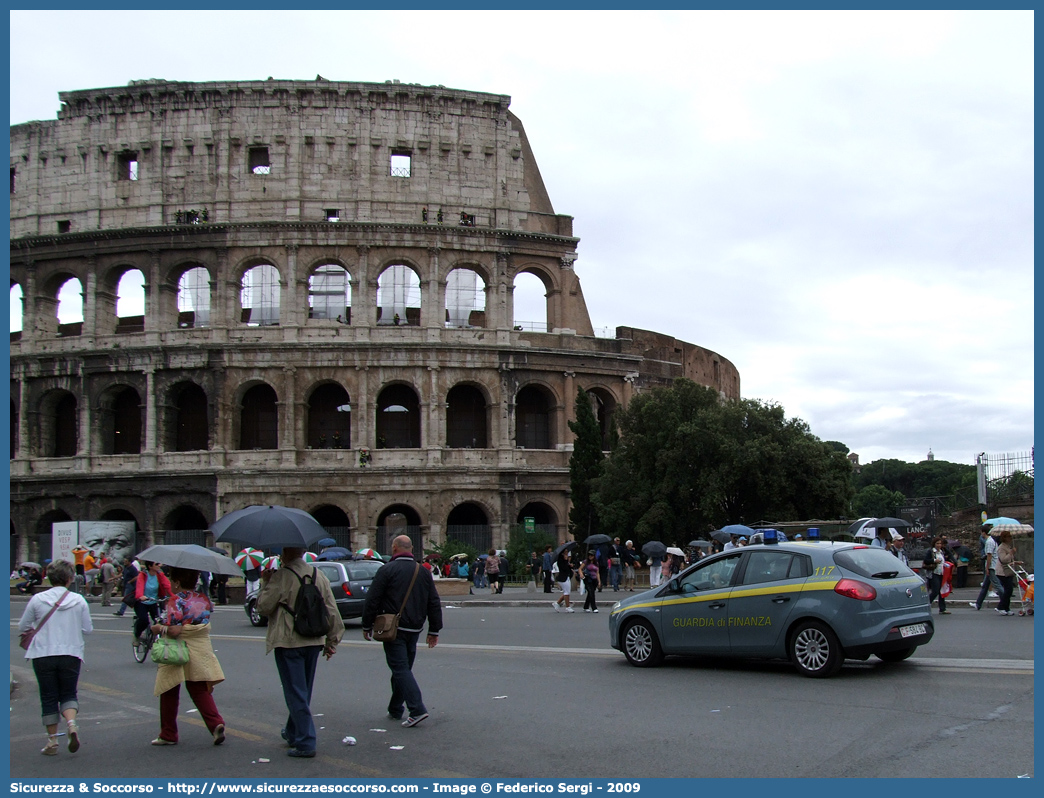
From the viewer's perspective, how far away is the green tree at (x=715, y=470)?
30.1 meters

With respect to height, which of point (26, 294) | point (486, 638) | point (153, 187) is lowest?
point (486, 638)

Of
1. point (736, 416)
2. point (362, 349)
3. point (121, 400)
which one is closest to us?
point (736, 416)

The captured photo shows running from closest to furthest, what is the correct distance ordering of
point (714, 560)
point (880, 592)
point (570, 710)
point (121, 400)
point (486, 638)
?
1. point (570, 710)
2. point (880, 592)
3. point (714, 560)
4. point (486, 638)
5. point (121, 400)

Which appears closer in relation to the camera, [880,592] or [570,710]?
[570,710]

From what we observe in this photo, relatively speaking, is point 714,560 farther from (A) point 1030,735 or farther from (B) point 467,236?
(B) point 467,236

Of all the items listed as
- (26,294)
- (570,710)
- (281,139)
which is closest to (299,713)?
(570,710)

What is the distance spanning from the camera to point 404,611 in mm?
8062

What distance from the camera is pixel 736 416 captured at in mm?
30859

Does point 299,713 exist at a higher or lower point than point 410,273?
lower

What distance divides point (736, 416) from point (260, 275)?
22.3 meters

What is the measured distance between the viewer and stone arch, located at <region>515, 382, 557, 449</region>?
135ft

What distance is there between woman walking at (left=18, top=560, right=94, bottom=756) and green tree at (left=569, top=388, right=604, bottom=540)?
27.5 m

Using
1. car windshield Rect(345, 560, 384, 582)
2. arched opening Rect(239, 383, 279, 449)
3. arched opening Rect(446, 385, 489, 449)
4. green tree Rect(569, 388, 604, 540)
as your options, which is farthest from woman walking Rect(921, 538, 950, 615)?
arched opening Rect(239, 383, 279, 449)

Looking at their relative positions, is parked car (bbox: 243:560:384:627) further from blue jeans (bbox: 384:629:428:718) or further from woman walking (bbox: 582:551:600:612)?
blue jeans (bbox: 384:629:428:718)
